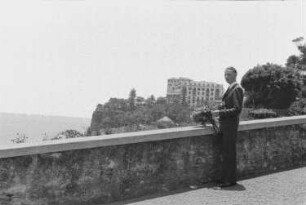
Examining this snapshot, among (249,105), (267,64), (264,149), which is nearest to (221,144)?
(264,149)

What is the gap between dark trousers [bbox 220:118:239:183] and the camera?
7.86 meters

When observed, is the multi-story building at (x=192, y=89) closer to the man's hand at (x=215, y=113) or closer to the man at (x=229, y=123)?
the man's hand at (x=215, y=113)

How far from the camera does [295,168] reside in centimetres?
930

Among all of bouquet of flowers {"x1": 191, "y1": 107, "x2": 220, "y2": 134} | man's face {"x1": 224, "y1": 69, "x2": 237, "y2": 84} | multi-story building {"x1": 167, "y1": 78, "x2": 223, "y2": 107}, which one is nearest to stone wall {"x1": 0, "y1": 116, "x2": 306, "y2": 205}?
bouquet of flowers {"x1": 191, "y1": 107, "x2": 220, "y2": 134}

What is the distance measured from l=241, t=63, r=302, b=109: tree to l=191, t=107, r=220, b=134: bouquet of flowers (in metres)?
49.9

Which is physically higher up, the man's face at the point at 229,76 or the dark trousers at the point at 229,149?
the man's face at the point at 229,76

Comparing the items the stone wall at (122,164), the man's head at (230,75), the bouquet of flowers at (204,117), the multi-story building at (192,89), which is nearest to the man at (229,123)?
the man's head at (230,75)

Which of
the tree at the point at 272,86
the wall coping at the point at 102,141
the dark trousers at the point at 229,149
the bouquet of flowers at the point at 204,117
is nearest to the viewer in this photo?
the wall coping at the point at 102,141

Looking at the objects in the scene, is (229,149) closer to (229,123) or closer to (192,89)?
(229,123)

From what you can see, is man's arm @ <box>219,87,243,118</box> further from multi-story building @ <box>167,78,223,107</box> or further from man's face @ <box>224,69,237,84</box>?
multi-story building @ <box>167,78,223,107</box>

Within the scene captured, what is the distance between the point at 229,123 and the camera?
7.86 m

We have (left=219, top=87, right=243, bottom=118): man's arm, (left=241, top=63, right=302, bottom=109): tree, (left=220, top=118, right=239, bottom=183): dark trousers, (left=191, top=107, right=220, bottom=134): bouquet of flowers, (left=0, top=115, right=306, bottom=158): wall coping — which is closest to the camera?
(left=0, top=115, right=306, bottom=158): wall coping

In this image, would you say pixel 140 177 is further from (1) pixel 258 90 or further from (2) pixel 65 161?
(1) pixel 258 90

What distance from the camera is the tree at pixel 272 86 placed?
5797 centimetres
